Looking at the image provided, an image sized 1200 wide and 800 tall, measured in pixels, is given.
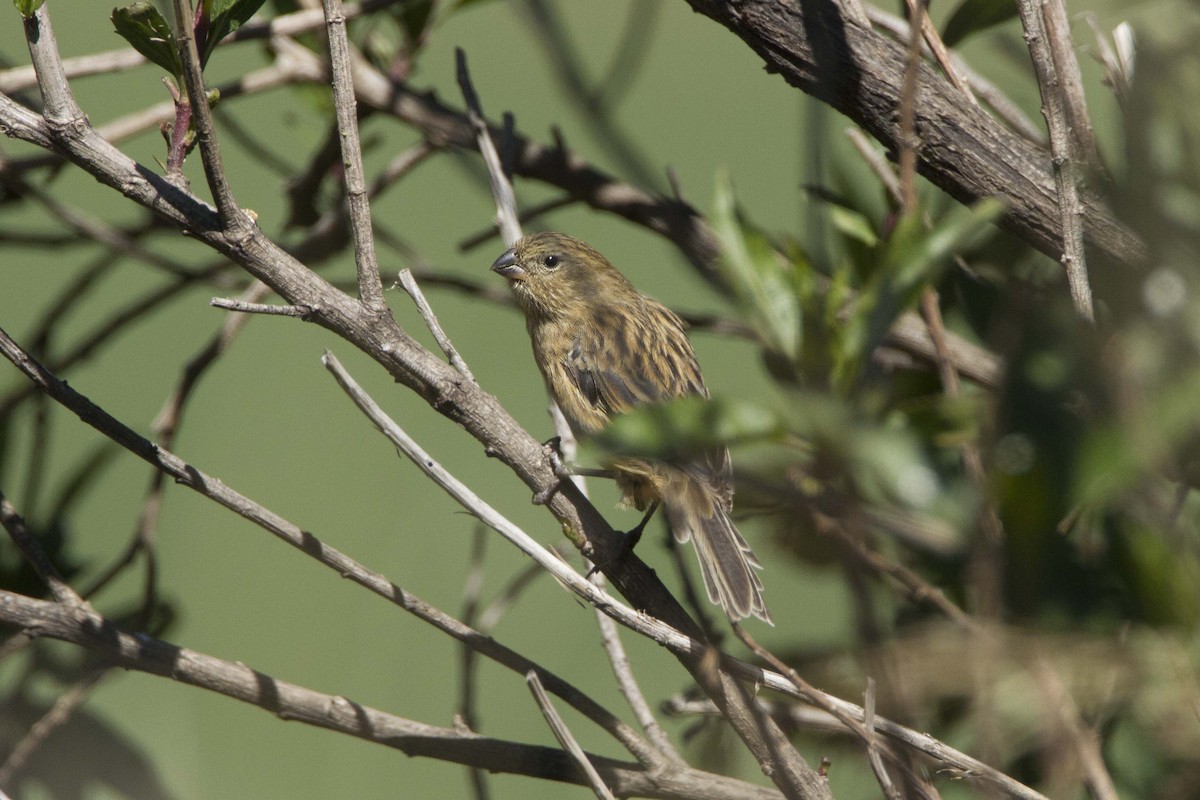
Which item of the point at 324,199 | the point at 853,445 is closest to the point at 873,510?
the point at 853,445

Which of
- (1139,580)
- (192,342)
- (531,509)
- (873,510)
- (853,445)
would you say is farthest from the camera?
(192,342)

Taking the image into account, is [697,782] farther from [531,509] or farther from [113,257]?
[113,257]

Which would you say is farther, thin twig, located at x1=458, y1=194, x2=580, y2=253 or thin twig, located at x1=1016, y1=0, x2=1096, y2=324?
thin twig, located at x1=458, y1=194, x2=580, y2=253

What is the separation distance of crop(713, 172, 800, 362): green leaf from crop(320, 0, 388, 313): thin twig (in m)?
0.57

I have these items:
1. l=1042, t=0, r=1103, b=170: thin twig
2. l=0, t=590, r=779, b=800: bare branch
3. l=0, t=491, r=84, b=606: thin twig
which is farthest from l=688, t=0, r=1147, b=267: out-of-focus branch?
l=0, t=491, r=84, b=606: thin twig

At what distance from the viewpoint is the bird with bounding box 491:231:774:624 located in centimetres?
302

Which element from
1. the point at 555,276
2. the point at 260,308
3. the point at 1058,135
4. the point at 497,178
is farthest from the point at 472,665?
the point at 1058,135

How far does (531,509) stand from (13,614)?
2140 millimetres

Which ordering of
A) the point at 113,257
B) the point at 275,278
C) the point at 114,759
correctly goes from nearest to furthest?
the point at 275,278
the point at 113,257
the point at 114,759

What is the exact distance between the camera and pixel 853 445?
121cm

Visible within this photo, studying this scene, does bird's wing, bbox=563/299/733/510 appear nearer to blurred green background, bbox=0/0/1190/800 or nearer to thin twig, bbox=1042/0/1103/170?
blurred green background, bbox=0/0/1190/800

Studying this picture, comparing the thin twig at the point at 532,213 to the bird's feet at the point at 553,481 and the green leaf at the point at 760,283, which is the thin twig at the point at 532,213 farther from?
the green leaf at the point at 760,283

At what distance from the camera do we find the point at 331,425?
14.5ft

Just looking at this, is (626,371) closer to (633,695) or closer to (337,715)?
(633,695)
